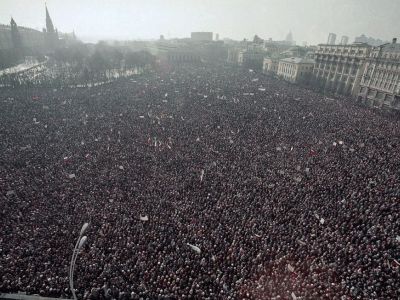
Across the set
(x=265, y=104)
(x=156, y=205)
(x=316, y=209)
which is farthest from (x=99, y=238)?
(x=265, y=104)

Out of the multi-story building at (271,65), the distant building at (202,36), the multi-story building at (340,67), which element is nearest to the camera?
the multi-story building at (340,67)

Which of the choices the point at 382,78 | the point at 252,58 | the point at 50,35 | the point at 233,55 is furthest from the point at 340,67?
the point at 50,35

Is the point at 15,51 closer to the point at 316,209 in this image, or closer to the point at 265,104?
the point at 265,104

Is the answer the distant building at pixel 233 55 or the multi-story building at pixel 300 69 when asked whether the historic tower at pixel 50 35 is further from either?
the multi-story building at pixel 300 69

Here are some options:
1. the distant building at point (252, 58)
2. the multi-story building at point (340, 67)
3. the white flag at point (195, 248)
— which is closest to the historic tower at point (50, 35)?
the distant building at point (252, 58)

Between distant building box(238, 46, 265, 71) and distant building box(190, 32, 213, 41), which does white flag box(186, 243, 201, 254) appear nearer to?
distant building box(238, 46, 265, 71)

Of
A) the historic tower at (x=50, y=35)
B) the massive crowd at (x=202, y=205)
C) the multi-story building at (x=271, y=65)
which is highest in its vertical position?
the historic tower at (x=50, y=35)
